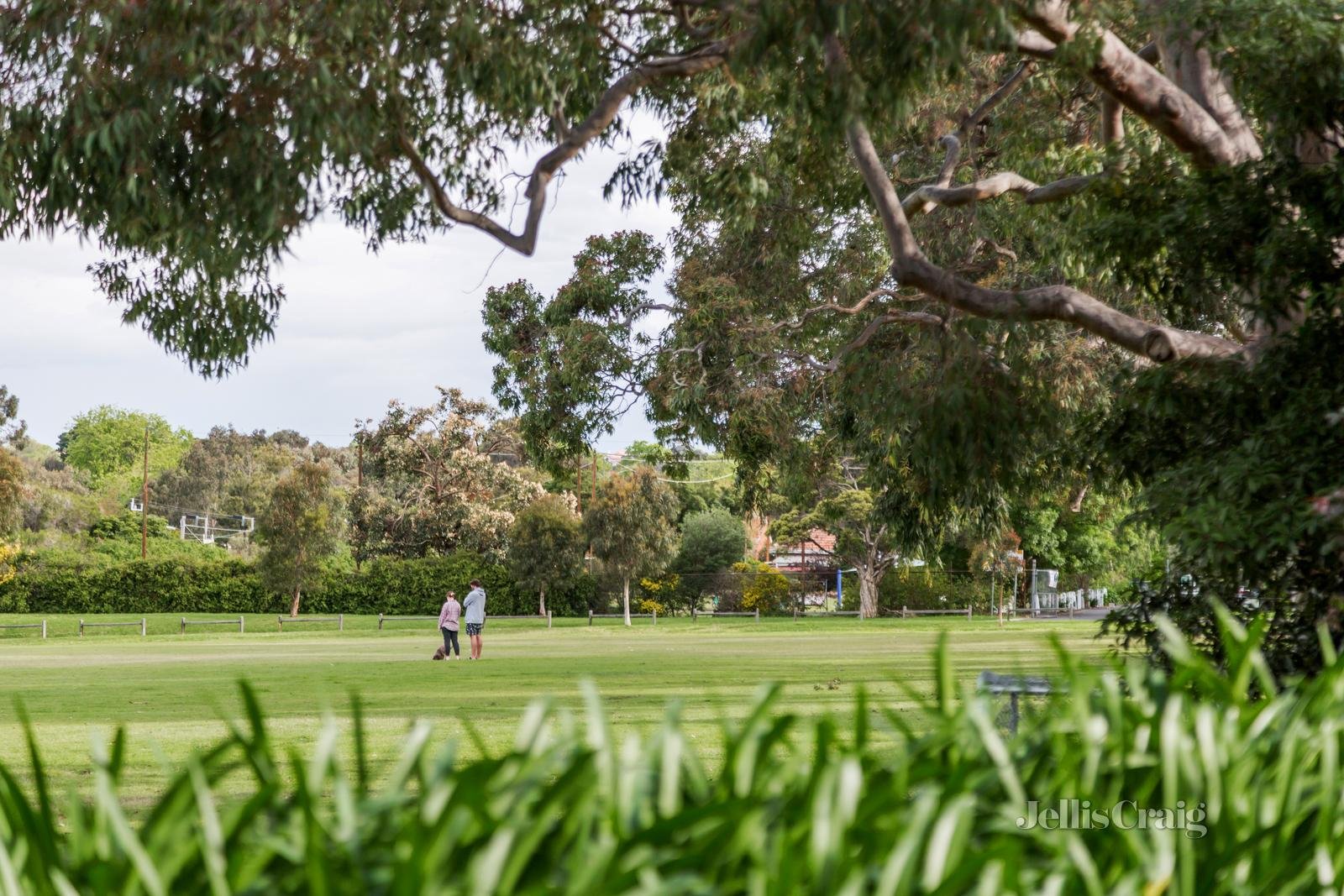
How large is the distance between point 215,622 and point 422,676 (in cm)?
2721

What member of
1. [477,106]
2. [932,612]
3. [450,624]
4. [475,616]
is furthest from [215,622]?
[477,106]

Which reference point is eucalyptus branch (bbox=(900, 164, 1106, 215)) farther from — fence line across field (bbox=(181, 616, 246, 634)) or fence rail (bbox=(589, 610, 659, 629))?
fence rail (bbox=(589, 610, 659, 629))

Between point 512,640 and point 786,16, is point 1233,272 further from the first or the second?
point 512,640

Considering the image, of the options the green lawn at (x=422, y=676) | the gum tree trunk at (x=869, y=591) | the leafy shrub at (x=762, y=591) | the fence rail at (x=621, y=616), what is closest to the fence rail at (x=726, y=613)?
the leafy shrub at (x=762, y=591)

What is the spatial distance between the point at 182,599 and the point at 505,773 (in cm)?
5410

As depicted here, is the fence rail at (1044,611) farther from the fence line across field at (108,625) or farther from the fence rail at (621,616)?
the fence line across field at (108,625)

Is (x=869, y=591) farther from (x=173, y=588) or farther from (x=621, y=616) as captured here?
(x=173, y=588)

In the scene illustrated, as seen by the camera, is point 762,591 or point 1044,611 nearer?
point 762,591

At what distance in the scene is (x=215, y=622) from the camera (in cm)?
4550

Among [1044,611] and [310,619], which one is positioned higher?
[1044,611]

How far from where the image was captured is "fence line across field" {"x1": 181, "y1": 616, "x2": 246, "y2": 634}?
140 ft

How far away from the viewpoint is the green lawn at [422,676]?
12.2m

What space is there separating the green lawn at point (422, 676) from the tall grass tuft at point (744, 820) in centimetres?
11

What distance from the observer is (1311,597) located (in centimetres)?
709
